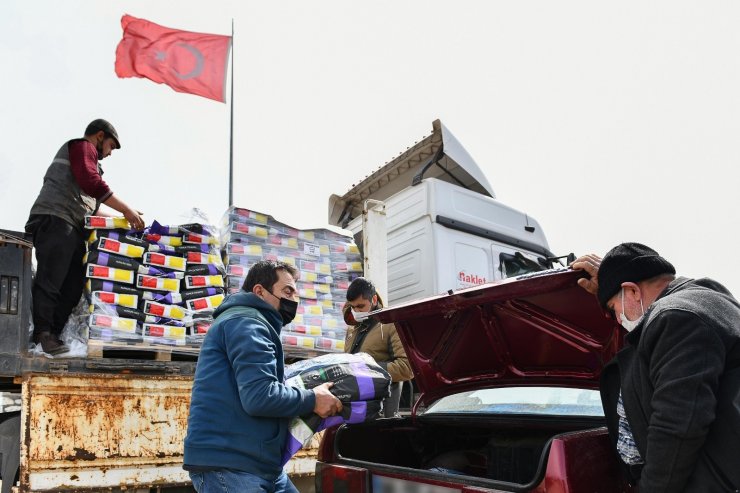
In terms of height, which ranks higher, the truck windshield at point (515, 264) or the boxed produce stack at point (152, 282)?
the truck windshield at point (515, 264)

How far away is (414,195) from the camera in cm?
618

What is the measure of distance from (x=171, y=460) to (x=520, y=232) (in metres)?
4.78

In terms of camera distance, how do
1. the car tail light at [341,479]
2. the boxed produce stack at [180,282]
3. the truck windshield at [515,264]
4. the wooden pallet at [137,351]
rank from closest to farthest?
the car tail light at [341,479]
the wooden pallet at [137,351]
the boxed produce stack at [180,282]
the truck windshield at [515,264]

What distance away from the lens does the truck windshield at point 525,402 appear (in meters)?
2.79

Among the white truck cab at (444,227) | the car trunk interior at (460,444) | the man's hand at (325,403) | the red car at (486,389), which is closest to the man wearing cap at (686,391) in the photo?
the red car at (486,389)

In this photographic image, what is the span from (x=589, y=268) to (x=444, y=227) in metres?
3.66

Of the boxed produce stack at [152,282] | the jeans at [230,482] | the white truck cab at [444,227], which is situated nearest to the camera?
the jeans at [230,482]

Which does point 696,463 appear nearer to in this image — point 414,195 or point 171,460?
point 171,460

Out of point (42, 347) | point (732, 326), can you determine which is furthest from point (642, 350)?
point (42, 347)

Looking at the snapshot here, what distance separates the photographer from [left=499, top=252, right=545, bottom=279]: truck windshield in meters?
6.51

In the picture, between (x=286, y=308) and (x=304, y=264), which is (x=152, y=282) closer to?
(x=304, y=264)

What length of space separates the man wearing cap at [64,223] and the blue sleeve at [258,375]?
187 cm

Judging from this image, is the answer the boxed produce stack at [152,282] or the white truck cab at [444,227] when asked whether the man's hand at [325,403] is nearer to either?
the boxed produce stack at [152,282]

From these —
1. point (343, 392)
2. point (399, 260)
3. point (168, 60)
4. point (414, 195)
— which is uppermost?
point (168, 60)
